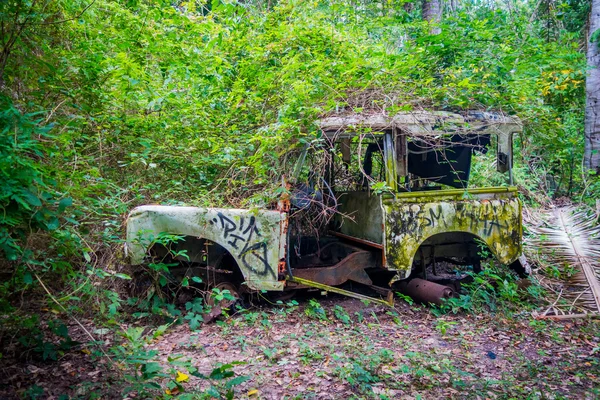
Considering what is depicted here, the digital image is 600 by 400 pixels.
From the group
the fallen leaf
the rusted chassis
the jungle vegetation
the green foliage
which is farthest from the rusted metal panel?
the fallen leaf

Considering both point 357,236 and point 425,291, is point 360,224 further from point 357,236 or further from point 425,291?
point 425,291

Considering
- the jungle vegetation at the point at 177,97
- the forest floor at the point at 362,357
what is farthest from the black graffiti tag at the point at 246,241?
the forest floor at the point at 362,357

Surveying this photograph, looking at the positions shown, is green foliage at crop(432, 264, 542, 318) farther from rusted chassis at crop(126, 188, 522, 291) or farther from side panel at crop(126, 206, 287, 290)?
side panel at crop(126, 206, 287, 290)

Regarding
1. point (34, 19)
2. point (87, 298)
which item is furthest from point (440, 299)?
point (34, 19)

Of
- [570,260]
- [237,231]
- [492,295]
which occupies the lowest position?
[492,295]

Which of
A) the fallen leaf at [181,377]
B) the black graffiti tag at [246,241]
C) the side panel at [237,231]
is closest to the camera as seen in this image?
the fallen leaf at [181,377]

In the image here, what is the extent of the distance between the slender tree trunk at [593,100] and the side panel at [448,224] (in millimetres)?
4009

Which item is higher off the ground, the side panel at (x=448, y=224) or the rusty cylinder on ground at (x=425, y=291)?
the side panel at (x=448, y=224)

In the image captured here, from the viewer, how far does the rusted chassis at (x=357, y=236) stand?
4.39 m

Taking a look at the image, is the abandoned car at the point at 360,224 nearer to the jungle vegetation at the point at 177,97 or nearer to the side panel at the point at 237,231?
the side panel at the point at 237,231

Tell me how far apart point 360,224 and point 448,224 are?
1075mm

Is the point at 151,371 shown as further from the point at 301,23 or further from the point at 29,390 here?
the point at 301,23

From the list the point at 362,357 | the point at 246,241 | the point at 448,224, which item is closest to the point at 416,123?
the point at 448,224

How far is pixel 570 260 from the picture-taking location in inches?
236
